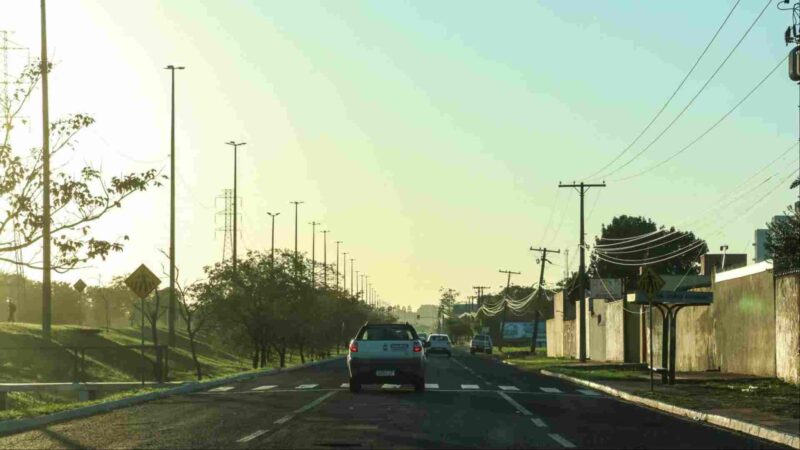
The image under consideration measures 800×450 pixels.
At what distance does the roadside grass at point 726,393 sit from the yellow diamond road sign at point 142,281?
13420 millimetres

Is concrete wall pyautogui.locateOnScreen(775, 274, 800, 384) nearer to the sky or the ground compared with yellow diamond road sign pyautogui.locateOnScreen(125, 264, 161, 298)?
nearer to the ground

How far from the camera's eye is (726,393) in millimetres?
29078

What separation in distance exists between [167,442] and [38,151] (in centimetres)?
916

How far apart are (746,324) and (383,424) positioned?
22733 millimetres

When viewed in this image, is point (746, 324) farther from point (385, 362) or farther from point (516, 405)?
point (516, 405)

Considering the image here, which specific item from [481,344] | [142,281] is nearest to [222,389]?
[142,281]

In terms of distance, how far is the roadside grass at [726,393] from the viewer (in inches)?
937

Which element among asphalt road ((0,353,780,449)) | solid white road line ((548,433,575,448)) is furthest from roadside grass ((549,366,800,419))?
solid white road line ((548,433,575,448))

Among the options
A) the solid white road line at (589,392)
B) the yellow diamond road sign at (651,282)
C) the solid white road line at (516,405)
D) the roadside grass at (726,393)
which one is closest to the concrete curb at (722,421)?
the roadside grass at (726,393)

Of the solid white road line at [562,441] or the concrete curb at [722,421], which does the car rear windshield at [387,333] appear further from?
the solid white road line at [562,441]

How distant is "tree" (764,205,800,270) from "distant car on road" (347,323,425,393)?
33.1 feet

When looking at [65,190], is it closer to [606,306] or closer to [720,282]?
Result: [720,282]

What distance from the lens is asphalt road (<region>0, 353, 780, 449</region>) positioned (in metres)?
17.0

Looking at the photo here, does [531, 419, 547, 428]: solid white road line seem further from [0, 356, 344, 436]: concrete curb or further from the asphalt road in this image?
[0, 356, 344, 436]: concrete curb
